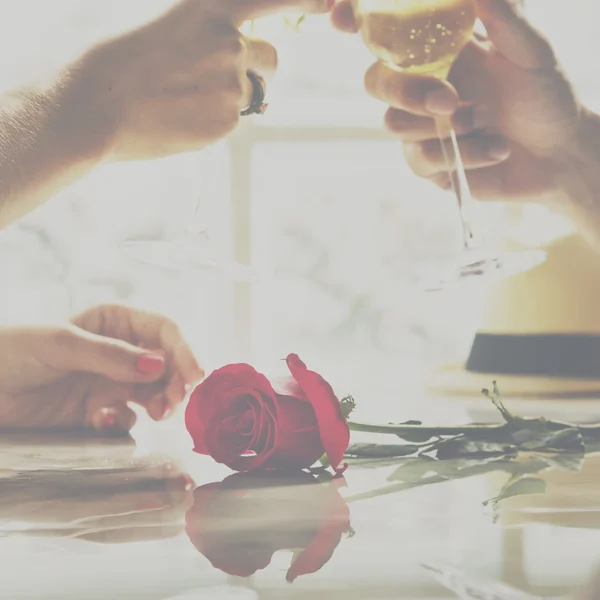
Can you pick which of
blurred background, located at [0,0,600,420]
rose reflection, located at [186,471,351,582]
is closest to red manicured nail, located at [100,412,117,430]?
rose reflection, located at [186,471,351,582]

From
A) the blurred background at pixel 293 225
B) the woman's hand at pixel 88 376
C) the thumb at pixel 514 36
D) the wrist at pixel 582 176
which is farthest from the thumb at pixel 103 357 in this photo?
the blurred background at pixel 293 225

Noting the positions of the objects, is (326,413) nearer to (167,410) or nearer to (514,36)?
(167,410)

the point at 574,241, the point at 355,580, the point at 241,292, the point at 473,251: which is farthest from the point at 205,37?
the point at 241,292

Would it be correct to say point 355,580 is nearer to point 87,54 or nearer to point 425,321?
point 87,54

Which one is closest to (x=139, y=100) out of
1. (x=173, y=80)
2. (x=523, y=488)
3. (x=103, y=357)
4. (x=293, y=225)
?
(x=173, y=80)

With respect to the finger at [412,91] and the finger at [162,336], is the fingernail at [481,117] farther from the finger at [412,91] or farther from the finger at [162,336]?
the finger at [162,336]

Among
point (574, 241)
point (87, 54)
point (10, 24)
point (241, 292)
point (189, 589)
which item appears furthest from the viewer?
point (10, 24)
